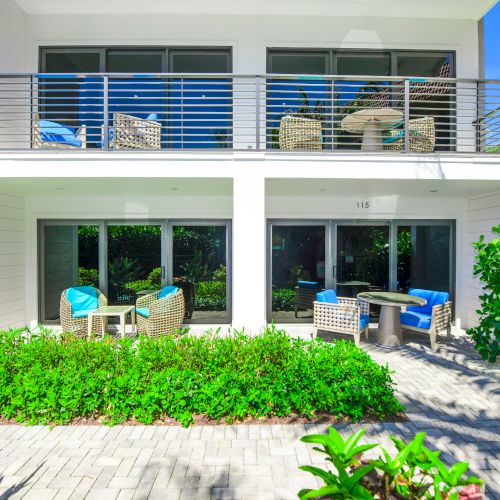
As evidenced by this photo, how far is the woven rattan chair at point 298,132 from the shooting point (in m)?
5.96

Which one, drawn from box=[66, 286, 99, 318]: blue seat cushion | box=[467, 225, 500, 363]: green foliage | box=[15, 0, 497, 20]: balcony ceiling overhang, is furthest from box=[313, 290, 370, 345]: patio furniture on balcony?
box=[15, 0, 497, 20]: balcony ceiling overhang

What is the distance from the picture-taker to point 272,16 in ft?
23.6

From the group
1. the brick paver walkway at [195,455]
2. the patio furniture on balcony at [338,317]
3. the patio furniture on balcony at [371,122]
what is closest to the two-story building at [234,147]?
the patio furniture on balcony at [371,122]

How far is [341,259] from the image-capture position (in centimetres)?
756

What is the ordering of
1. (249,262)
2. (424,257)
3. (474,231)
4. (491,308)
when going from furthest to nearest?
(424,257) → (474,231) → (249,262) → (491,308)

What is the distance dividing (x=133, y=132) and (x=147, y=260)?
2.79 metres

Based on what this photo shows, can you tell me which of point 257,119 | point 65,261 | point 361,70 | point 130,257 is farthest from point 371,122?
point 65,261

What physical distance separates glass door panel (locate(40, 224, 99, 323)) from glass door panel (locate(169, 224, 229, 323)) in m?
1.81

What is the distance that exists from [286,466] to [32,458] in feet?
7.18

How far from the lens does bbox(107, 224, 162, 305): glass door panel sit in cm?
750

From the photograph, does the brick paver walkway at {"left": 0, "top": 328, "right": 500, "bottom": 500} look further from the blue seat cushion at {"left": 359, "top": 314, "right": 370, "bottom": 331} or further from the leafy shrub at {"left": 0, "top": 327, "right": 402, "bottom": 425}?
the blue seat cushion at {"left": 359, "top": 314, "right": 370, "bottom": 331}

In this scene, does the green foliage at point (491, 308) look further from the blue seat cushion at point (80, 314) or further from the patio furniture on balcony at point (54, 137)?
the patio furniture on balcony at point (54, 137)

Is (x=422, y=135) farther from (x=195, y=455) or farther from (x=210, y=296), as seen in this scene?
(x=195, y=455)

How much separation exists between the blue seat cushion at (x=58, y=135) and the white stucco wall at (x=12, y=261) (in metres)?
1.79
